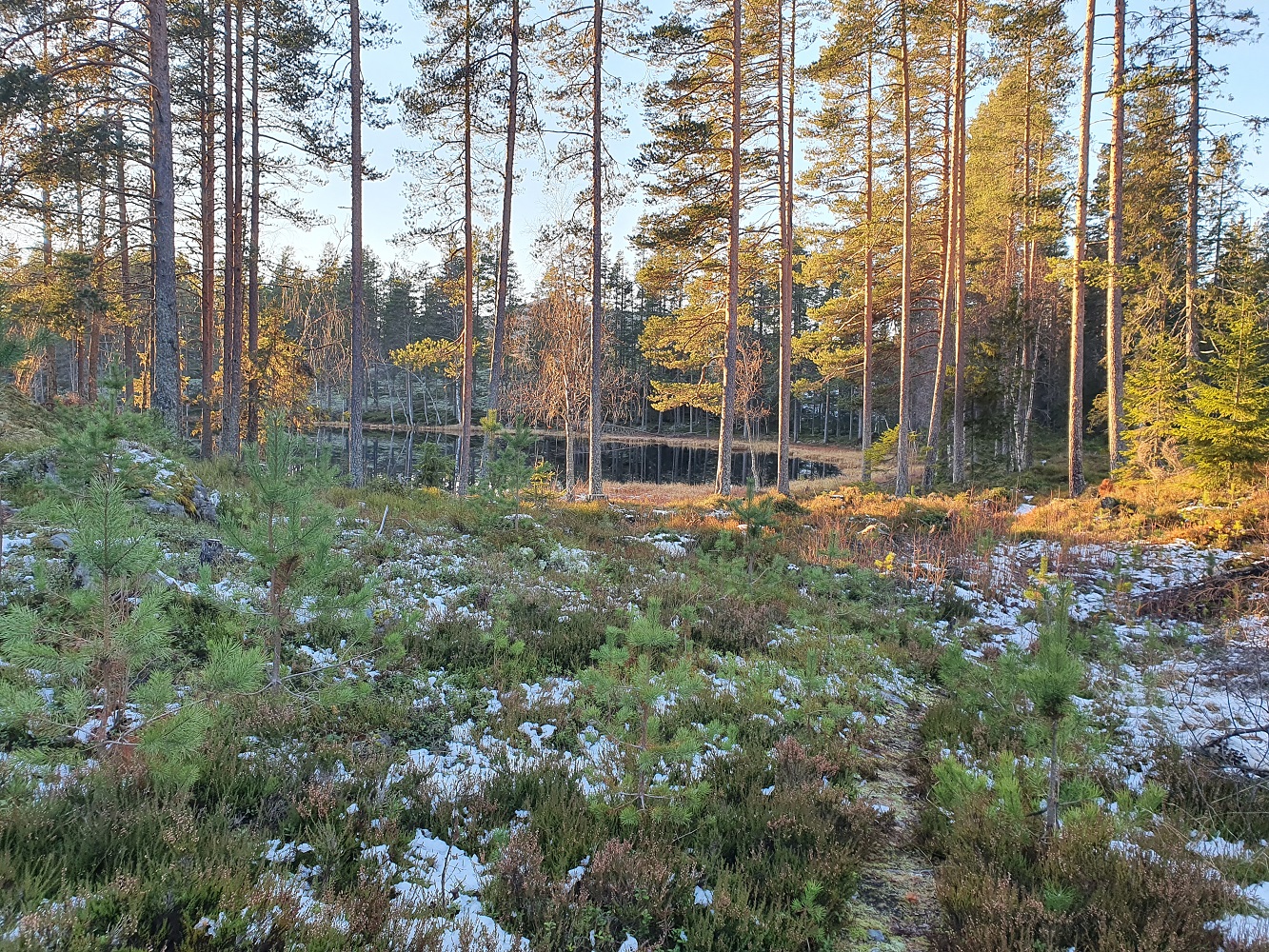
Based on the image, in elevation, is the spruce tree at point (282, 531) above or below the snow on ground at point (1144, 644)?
above

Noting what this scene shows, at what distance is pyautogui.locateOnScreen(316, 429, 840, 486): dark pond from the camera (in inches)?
1548

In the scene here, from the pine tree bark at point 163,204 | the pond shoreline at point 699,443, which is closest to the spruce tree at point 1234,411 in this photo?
the pine tree bark at point 163,204

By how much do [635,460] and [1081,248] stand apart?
124ft

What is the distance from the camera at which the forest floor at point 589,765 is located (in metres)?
2.79

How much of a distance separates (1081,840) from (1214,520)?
1022cm

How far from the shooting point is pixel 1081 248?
47.7ft

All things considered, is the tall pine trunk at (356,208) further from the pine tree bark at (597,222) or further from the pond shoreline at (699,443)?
the pond shoreline at (699,443)

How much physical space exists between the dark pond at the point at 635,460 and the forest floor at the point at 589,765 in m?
29.1

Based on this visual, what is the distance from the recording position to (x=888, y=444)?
23031 mm

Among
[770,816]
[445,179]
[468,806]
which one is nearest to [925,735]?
→ [770,816]

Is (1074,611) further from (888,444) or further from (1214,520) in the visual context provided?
(888,444)

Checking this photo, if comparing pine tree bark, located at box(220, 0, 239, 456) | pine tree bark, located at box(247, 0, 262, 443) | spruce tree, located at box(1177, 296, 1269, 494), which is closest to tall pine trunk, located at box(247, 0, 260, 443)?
pine tree bark, located at box(247, 0, 262, 443)

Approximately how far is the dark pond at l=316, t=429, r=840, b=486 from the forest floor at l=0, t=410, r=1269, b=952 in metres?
29.1

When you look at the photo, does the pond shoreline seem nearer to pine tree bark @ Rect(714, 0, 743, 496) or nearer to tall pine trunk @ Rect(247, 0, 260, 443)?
pine tree bark @ Rect(714, 0, 743, 496)
